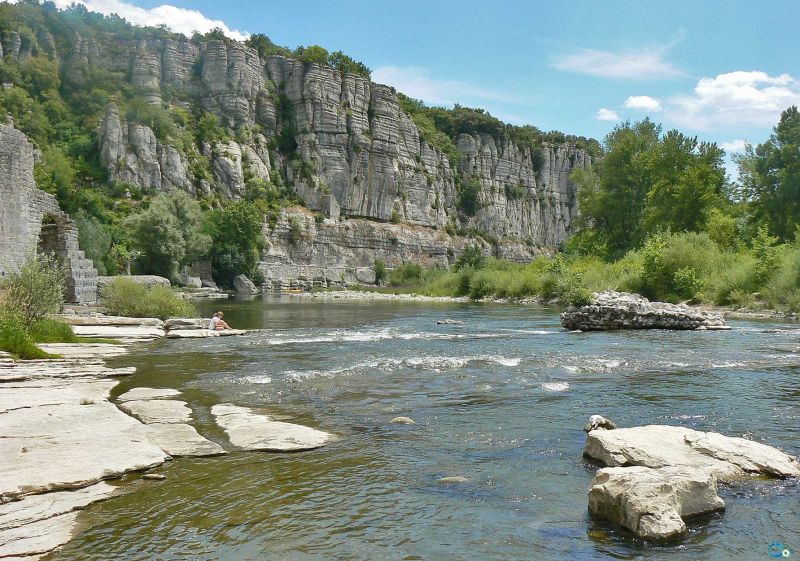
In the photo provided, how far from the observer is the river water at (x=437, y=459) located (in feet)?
15.4

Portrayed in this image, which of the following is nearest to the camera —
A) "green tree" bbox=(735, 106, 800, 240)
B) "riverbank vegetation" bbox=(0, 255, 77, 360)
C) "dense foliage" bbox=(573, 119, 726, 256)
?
"riverbank vegetation" bbox=(0, 255, 77, 360)

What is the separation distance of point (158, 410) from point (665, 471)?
6.83m

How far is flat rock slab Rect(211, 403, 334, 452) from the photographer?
7164 mm

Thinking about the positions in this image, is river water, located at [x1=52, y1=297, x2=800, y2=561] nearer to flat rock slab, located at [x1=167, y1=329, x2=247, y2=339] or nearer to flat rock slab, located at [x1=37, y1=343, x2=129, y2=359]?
flat rock slab, located at [x1=37, y1=343, x2=129, y2=359]

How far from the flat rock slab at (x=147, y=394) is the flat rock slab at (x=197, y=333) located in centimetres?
1037

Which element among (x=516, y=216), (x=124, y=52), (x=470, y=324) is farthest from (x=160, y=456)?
(x=516, y=216)

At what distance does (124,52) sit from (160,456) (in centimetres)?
9318

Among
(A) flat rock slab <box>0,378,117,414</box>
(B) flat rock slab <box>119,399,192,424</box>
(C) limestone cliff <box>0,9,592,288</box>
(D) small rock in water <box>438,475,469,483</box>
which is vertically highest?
(C) limestone cliff <box>0,9,592,288</box>

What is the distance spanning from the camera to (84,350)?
1464 centimetres

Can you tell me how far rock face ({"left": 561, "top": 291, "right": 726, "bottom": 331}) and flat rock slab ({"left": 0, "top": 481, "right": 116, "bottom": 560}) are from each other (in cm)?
2045

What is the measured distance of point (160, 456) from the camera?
6.53 m

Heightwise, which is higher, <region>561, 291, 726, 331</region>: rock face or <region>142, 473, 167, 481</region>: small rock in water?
<region>561, 291, 726, 331</region>: rock face

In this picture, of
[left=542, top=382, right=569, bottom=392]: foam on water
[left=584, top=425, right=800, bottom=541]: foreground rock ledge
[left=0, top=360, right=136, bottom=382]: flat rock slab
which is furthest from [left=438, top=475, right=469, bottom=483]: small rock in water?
[left=0, top=360, right=136, bottom=382]: flat rock slab

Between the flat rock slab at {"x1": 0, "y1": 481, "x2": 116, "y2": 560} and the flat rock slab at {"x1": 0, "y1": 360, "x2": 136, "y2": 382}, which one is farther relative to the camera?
the flat rock slab at {"x1": 0, "y1": 360, "x2": 136, "y2": 382}
